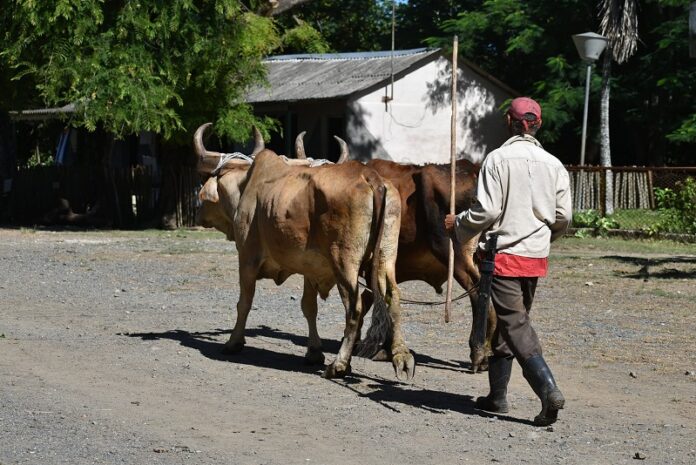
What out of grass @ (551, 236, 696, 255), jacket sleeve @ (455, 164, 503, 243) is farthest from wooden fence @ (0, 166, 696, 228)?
jacket sleeve @ (455, 164, 503, 243)

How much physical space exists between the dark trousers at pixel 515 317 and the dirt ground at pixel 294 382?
1.68 ft

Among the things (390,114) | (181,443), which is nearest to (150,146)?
(390,114)

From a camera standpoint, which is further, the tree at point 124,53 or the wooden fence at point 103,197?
the wooden fence at point 103,197

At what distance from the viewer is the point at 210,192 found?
11625mm

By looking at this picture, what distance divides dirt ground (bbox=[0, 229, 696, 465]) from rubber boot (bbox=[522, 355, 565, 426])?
113mm

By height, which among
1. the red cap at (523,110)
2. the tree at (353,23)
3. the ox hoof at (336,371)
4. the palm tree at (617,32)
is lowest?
the ox hoof at (336,371)

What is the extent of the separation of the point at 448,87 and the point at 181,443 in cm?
2665

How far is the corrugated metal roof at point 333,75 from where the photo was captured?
3133cm

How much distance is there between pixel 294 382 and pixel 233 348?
1420mm

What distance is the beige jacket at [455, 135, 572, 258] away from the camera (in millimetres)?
7863

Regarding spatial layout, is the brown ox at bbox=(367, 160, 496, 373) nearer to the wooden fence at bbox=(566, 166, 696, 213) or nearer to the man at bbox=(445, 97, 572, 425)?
the man at bbox=(445, 97, 572, 425)

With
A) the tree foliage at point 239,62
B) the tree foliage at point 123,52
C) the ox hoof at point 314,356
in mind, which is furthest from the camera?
the tree foliage at point 239,62

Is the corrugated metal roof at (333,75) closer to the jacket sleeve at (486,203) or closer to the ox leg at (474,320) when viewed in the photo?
the ox leg at (474,320)

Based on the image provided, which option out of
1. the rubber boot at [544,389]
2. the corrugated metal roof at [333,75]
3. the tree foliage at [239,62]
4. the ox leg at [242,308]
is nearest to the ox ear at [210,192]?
the ox leg at [242,308]
